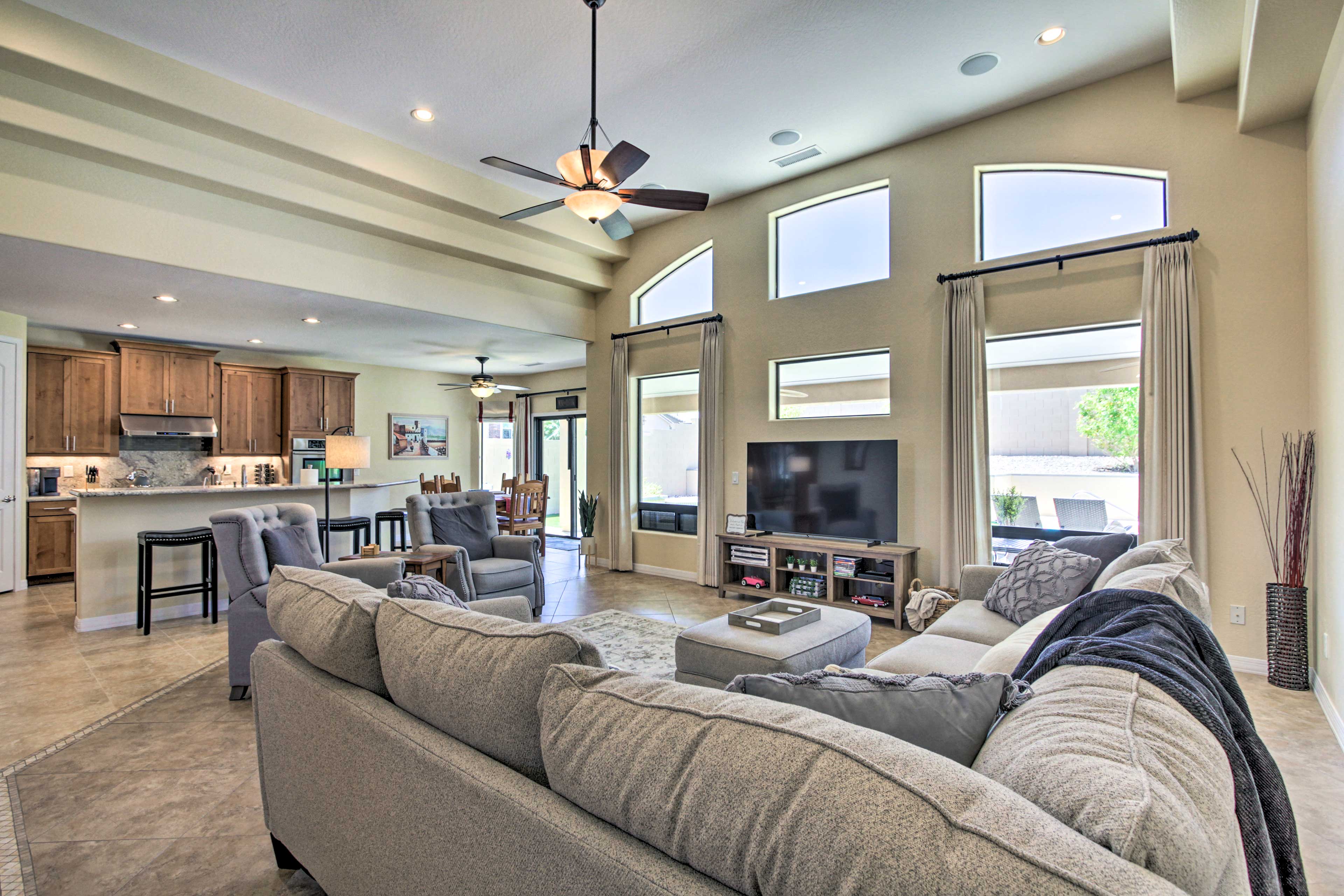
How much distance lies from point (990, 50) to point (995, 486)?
9.34 ft

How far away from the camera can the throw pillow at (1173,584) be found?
1906mm

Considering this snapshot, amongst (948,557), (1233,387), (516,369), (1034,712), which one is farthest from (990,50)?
(516,369)

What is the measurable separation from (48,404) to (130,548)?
319 centimetres

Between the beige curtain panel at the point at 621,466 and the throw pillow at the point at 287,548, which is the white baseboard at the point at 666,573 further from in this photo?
the throw pillow at the point at 287,548

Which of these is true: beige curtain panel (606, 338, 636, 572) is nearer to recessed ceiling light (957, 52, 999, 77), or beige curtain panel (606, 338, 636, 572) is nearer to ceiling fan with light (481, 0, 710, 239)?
ceiling fan with light (481, 0, 710, 239)

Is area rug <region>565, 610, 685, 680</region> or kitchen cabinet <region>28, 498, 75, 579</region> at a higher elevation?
kitchen cabinet <region>28, 498, 75, 579</region>

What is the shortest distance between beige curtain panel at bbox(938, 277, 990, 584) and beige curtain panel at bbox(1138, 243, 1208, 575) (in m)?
0.94

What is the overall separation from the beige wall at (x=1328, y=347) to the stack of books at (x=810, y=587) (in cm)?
290

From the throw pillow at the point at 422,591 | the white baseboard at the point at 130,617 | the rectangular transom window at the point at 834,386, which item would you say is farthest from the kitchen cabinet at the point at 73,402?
the rectangular transom window at the point at 834,386

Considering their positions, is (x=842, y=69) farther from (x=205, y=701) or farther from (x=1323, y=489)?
(x=205, y=701)

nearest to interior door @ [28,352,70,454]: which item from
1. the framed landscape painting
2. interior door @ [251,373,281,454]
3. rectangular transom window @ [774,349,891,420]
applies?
interior door @ [251,373,281,454]

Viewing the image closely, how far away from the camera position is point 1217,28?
331 centimetres

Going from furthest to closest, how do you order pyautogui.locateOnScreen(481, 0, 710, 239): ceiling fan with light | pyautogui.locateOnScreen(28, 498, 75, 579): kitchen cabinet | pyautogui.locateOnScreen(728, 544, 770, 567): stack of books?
pyautogui.locateOnScreen(28, 498, 75, 579): kitchen cabinet, pyautogui.locateOnScreen(728, 544, 770, 567): stack of books, pyautogui.locateOnScreen(481, 0, 710, 239): ceiling fan with light

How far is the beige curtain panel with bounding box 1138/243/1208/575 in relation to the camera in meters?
3.85
